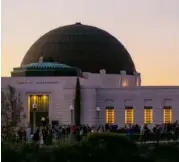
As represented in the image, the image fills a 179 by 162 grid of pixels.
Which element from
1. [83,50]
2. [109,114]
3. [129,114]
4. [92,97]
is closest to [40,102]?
[92,97]

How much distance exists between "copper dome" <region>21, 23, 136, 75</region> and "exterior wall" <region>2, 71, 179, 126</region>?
9015mm

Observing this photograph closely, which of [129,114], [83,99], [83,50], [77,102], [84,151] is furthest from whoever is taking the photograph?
[83,50]

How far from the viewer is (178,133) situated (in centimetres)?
4184

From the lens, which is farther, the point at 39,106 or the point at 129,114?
the point at 129,114

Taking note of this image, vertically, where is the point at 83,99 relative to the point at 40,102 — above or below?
above

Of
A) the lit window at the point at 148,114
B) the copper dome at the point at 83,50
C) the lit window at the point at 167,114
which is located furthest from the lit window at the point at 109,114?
the copper dome at the point at 83,50

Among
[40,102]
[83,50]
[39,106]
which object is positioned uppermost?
[83,50]

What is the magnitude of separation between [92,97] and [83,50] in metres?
10.9

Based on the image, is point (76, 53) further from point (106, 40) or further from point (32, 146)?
point (32, 146)

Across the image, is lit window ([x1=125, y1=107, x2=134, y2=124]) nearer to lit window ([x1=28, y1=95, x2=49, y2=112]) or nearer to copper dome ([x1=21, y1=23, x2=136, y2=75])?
lit window ([x1=28, y1=95, x2=49, y2=112])

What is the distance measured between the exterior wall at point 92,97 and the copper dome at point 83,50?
9.02 metres

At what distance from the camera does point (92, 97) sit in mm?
64062

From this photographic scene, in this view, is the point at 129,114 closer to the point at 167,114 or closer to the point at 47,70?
the point at 167,114

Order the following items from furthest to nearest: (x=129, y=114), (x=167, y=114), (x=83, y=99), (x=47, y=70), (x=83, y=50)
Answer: (x=83, y=50), (x=47, y=70), (x=129, y=114), (x=83, y=99), (x=167, y=114)
